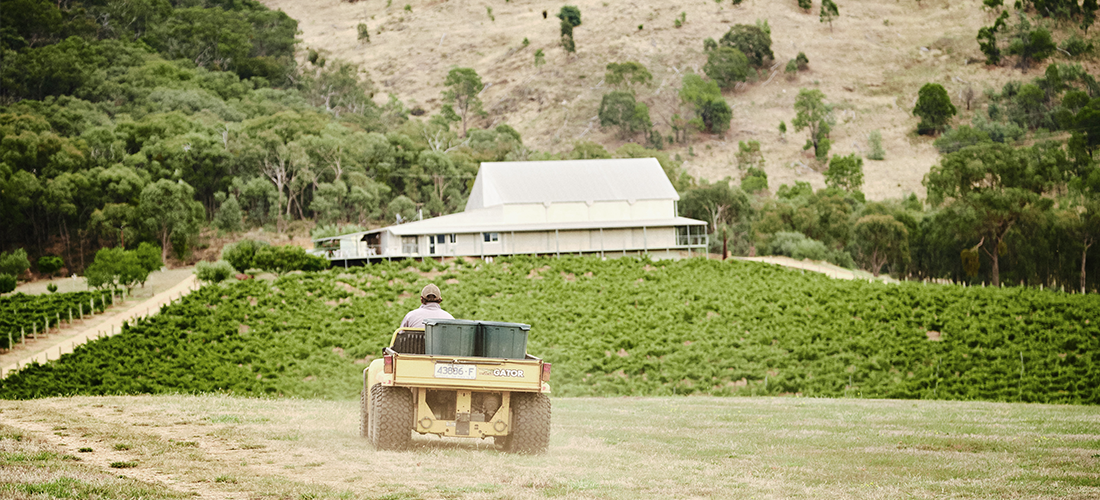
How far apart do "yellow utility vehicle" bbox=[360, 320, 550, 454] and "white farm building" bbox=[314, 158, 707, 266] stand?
38754 millimetres

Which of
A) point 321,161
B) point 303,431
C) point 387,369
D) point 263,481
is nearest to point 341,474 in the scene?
point 263,481

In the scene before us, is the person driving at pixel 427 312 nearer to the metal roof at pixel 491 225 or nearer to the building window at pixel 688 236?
the metal roof at pixel 491 225

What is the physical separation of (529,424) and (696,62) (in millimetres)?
152467

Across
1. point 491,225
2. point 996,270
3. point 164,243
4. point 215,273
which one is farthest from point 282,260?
point 996,270

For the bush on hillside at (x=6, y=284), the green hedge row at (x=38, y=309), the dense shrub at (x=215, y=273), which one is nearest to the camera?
the green hedge row at (x=38, y=309)

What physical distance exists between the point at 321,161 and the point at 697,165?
6478 cm

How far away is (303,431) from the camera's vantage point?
12.7 meters

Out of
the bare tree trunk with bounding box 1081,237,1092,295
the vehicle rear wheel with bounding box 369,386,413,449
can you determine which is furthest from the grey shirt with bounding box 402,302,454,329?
the bare tree trunk with bounding box 1081,237,1092,295

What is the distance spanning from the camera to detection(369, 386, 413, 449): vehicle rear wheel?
35.4ft

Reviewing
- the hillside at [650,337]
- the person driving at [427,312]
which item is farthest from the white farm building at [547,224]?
the person driving at [427,312]

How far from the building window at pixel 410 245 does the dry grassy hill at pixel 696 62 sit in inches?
2918

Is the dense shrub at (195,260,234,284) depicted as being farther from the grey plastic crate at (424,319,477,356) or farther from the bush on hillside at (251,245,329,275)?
the grey plastic crate at (424,319,477,356)

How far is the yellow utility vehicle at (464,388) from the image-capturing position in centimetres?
1070

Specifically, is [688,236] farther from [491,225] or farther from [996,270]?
[996,270]
